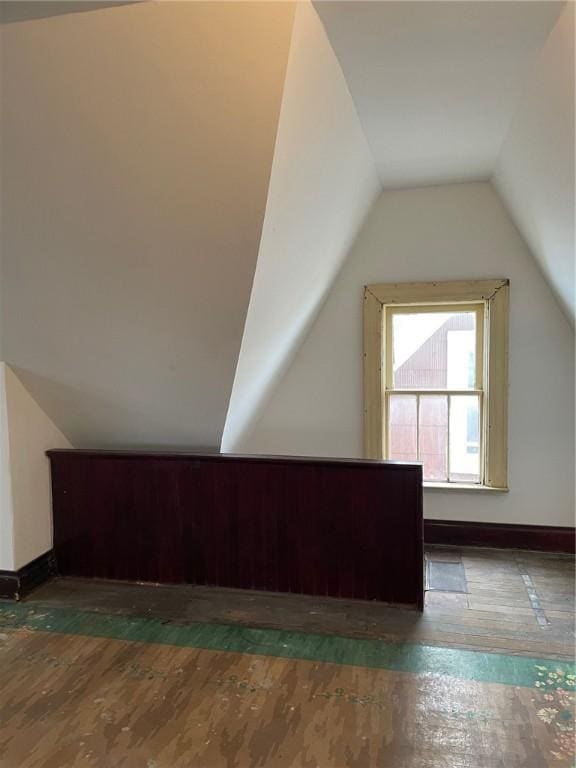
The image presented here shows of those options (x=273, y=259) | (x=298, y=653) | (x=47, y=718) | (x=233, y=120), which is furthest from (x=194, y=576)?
(x=233, y=120)

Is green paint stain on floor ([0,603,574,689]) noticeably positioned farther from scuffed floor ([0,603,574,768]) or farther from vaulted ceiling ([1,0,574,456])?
vaulted ceiling ([1,0,574,456])

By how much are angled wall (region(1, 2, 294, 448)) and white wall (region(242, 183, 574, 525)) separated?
1.36 meters

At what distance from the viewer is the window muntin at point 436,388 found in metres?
3.58

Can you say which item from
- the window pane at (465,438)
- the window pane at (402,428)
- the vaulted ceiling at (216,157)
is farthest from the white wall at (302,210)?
the window pane at (465,438)

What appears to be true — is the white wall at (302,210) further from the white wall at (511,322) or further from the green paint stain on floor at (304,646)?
the green paint stain on floor at (304,646)

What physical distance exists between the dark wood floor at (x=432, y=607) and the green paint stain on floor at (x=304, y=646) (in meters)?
0.06

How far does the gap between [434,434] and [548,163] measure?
200 cm

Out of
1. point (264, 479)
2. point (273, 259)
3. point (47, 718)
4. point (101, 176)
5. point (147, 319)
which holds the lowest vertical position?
point (47, 718)

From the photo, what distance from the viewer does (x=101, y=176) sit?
6.09 feet

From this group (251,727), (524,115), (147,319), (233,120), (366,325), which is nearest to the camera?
(233,120)

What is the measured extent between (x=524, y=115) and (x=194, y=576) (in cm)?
303

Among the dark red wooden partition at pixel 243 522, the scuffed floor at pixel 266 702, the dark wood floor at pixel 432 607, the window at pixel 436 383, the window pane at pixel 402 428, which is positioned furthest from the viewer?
the window pane at pixel 402 428

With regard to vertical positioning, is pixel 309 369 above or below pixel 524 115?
below

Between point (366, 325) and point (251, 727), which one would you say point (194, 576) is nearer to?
point (251, 727)
